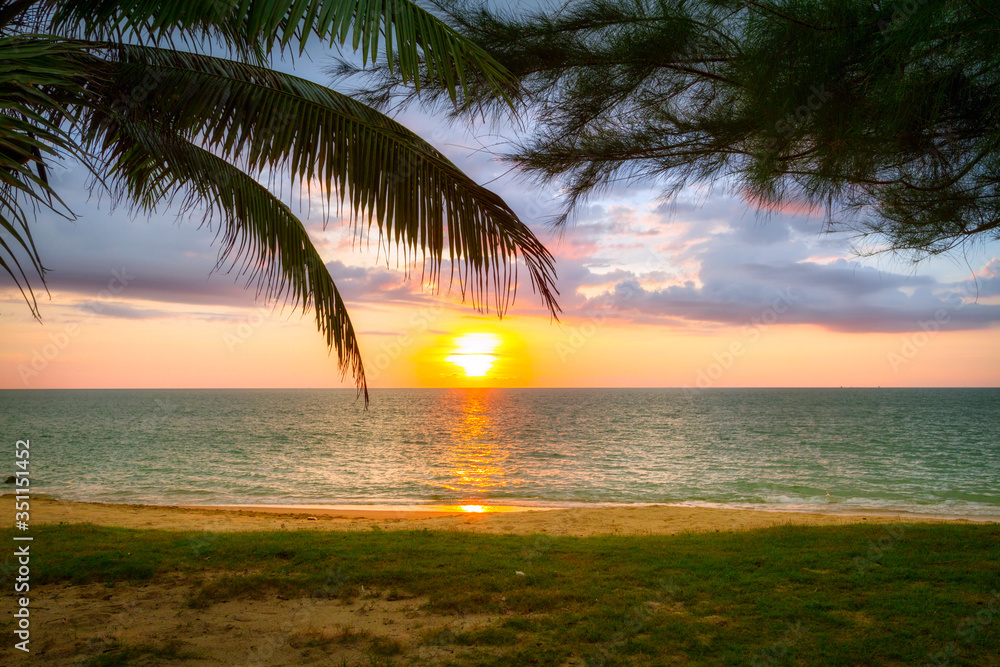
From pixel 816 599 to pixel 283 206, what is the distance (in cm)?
517

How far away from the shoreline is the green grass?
2249 millimetres

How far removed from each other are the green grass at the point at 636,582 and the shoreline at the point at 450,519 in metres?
2.25

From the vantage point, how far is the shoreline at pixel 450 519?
1022 centimetres

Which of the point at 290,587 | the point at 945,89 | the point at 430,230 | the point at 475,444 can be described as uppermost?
the point at 945,89

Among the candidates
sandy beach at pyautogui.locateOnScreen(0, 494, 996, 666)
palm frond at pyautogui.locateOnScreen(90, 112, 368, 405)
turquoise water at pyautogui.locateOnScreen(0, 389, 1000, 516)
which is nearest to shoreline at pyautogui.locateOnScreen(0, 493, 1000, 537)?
turquoise water at pyautogui.locateOnScreen(0, 389, 1000, 516)

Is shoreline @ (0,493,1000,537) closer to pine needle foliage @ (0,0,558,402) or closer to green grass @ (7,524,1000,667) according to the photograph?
green grass @ (7,524,1000,667)

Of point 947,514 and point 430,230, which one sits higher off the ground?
point 430,230

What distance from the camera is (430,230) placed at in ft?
9.52

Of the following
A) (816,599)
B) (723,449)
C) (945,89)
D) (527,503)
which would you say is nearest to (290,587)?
(816,599)

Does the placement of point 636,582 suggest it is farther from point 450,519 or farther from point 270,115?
point 450,519

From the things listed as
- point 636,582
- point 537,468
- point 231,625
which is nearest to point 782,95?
point 636,582

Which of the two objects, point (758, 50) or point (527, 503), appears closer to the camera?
point (758, 50)

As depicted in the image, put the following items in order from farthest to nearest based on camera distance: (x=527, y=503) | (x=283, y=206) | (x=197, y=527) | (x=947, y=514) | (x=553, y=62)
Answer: (x=527, y=503)
(x=947, y=514)
(x=197, y=527)
(x=553, y=62)
(x=283, y=206)

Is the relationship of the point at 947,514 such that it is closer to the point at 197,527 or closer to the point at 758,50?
the point at 758,50
